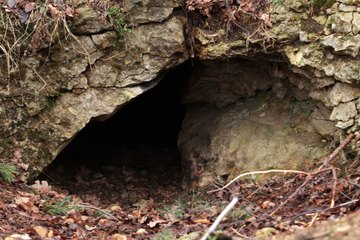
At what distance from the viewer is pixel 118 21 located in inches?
187

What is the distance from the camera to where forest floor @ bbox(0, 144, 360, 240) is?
3.40 meters

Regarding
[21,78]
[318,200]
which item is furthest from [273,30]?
[21,78]

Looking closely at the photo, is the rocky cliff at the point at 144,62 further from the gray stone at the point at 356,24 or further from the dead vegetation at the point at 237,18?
the gray stone at the point at 356,24

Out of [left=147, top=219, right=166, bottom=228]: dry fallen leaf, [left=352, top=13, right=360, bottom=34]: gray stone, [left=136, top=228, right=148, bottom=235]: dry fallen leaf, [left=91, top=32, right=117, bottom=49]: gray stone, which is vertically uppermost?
[left=91, top=32, right=117, bottom=49]: gray stone


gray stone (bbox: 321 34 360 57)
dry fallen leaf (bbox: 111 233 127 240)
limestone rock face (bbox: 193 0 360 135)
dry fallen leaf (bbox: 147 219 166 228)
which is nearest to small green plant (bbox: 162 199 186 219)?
dry fallen leaf (bbox: 147 219 166 228)

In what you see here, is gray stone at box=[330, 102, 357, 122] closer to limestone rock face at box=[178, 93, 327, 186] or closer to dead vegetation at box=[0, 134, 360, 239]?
dead vegetation at box=[0, 134, 360, 239]

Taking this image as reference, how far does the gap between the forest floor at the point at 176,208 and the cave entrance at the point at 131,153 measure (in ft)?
0.33

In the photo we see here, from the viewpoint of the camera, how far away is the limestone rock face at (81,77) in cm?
473

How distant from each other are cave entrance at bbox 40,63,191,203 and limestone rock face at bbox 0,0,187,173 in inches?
14.7

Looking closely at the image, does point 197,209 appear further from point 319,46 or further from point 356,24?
point 356,24

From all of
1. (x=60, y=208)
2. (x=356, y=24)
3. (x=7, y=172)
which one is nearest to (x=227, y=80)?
(x=356, y=24)

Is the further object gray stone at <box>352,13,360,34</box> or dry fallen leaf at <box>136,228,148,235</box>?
gray stone at <box>352,13,360,34</box>

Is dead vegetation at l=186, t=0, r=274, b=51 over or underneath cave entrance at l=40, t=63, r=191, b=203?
over

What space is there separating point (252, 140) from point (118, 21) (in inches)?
75.4
